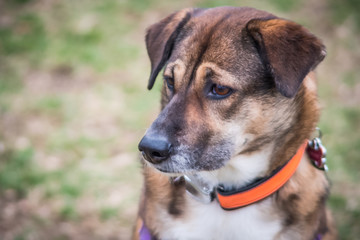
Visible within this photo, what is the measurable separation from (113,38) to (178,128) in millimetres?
5552

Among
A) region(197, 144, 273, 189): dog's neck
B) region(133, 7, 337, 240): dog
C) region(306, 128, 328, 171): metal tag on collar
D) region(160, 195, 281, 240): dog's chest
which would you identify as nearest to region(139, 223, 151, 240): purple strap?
region(133, 7, 337, 240): dog

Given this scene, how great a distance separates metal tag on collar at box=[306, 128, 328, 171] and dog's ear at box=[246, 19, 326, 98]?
75 centimetres

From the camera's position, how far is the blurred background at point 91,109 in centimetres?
459

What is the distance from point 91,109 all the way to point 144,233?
3.55 m

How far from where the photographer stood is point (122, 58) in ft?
23.7

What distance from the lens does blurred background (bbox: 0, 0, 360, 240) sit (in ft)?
15.1

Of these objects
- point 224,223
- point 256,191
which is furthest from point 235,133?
point 224,223

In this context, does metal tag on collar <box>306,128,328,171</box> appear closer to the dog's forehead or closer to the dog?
the dog

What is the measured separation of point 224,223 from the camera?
278 centimetres

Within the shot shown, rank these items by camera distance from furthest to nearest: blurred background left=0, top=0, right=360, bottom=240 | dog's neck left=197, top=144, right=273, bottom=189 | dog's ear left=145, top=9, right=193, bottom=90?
blurred background left=0, top=0, right=360, bottom=240 → dog's ear left=145, top=9, right=193, bottom=90 → dog's neck left=197, top=144, right=273, bottom=189

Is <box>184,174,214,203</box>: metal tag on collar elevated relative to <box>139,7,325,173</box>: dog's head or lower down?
lower down

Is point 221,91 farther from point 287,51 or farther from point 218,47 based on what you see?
point 287,51

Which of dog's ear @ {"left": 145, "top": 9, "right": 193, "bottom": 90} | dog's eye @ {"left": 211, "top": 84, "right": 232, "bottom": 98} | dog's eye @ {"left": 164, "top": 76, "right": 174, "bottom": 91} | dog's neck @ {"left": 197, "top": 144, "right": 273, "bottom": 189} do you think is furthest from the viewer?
dog's ear @ {"left": 145, "top": 9, "right": 193, "bottom": 90}

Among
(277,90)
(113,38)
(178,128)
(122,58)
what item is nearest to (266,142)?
Result: (277,90)
